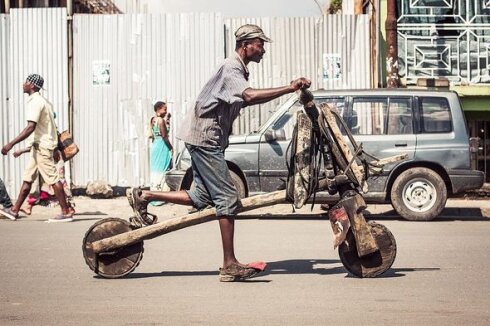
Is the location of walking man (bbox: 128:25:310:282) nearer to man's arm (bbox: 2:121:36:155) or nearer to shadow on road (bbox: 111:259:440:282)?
shadow on road (bbox: 111:259:440:282)

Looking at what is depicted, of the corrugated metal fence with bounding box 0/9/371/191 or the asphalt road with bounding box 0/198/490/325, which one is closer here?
the asphalt road with bounding box 0/198/490/325

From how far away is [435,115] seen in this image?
16406mm

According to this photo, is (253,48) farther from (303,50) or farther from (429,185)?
(303,50)

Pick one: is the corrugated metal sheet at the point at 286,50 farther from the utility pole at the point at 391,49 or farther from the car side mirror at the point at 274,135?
the car side mirror at the point at 274,135

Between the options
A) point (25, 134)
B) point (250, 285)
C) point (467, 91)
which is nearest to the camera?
point (250, 285)

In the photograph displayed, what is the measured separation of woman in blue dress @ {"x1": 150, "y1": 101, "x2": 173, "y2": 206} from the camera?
19062 mm

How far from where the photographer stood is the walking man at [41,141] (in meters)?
15.0

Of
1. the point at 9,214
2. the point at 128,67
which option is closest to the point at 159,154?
the point at 128,67

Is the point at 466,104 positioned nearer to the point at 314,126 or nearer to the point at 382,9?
the point at 382,9

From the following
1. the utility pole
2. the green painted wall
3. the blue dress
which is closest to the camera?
the blue dress

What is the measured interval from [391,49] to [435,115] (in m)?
4.33

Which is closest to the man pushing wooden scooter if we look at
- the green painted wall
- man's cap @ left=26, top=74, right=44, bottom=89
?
man's cap @ left=26, top=74, right=44, bottom=89

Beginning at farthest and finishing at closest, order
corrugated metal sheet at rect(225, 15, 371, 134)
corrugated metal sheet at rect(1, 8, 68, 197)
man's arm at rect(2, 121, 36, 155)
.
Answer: corrugated metal sheet at rect(225, 15, 371, 134)
corrugated metal sheet at rect(1, 8, 68, 197)
man's arm at rect(2, 121, 36, 155)

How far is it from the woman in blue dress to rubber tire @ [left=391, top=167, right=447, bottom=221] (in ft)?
14.9
